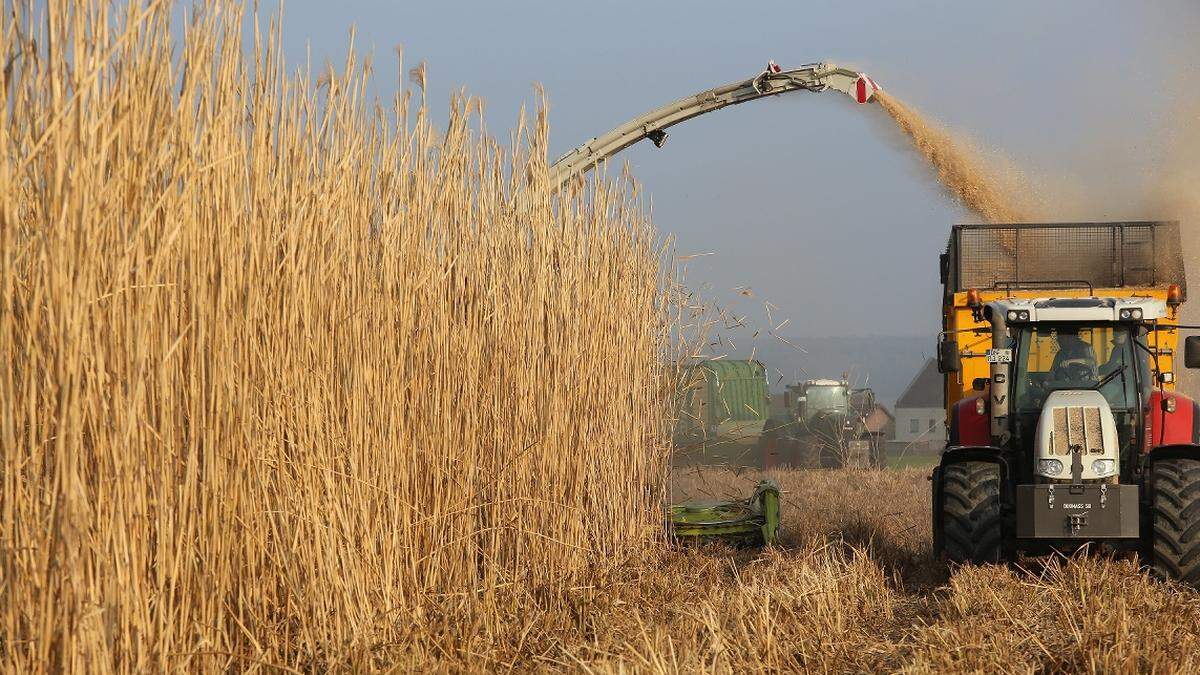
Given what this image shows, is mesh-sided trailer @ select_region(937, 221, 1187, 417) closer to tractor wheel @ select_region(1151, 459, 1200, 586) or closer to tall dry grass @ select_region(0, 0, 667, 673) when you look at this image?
tractor wheel @ select_region(1151, 459, 1200, 586)

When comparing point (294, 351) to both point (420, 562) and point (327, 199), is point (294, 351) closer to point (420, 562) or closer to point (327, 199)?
point (327, 199)

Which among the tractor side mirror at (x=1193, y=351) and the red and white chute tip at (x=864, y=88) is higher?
the red and white chute tip at (x=864, y=88)

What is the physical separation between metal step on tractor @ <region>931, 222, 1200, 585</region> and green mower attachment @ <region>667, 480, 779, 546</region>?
0.99 meters

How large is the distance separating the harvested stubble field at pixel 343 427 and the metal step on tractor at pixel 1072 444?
306 mm

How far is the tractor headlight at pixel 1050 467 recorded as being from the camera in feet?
23.3

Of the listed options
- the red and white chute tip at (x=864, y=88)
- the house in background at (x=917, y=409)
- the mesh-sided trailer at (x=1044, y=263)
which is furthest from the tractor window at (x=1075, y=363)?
the house in background at (x=917, y=409)

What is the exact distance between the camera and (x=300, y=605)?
4.14 metres

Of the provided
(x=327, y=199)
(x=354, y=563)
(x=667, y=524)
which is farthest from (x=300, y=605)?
(x=667, y=524)

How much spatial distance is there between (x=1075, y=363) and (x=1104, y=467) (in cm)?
76

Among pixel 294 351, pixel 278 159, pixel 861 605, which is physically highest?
pixel 278 159

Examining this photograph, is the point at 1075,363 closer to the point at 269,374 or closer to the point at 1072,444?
the point at 1072,444

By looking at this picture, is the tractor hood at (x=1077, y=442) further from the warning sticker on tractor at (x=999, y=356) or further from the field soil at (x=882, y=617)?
the field soil at (x=882, y=617)

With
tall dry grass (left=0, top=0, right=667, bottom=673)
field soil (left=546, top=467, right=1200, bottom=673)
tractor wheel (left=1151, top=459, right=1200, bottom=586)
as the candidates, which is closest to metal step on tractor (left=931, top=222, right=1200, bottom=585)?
tractor wheel (left=1151, top=459, right=1200, bottom=586)

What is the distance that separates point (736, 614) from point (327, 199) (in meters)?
2.19
